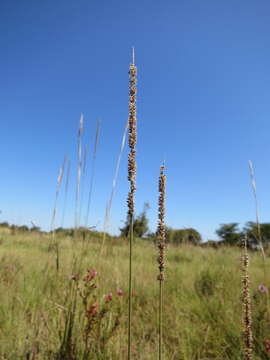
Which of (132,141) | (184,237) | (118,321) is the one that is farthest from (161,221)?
(184,237)

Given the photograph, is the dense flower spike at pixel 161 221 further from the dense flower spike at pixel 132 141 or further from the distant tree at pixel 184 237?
the distant tree at pixel 184 237


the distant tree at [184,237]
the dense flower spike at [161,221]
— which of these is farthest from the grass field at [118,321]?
the distant tree at [184,237]

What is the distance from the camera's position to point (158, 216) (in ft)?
2.56

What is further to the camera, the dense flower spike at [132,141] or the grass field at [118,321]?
the grass field at [118,321]

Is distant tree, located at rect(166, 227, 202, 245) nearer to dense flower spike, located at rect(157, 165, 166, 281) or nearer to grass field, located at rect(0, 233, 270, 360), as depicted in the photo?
grass field, located at rect(0, 233, 270, 360)

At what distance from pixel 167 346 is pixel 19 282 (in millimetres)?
1992

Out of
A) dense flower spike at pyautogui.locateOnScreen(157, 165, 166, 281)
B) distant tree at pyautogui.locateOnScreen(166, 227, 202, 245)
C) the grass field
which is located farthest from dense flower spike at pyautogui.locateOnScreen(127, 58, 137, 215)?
distant tree at pyautogui.locateOnScreen(166, 227, 202, 245)

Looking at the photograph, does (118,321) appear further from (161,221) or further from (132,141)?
(132,141)

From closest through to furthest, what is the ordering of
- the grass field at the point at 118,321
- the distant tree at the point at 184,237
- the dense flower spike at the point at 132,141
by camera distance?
the dense flower spike at the point at 132,141, the grass field at the point at 118,321, the distant tree at the point at 184,237

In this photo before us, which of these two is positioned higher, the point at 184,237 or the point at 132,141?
the point at 184,237

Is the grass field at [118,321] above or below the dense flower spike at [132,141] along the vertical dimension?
below

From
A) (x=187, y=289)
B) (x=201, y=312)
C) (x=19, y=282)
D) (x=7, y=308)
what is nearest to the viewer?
(x=7, y=308)

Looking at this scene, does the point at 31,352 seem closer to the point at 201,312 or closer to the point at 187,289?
the point at 201,312

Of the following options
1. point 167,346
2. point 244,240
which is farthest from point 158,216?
point 167,346
